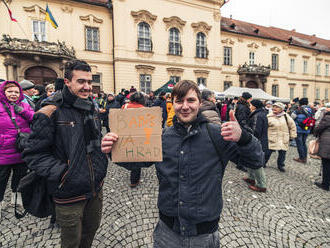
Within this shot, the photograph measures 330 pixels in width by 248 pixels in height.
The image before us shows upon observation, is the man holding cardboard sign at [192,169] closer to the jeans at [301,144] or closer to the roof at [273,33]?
the jeans at [301,144]

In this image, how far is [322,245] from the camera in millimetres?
2326

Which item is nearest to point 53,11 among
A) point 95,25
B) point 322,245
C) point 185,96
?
point 95,25

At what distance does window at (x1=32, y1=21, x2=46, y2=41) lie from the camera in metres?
12.9

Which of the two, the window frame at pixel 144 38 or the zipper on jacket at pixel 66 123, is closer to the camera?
the zipper on jacket at pixel 66 123

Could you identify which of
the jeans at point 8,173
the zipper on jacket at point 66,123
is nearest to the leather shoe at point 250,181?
the zipper on jacket at point 66,123

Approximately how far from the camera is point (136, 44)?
14.9 metres

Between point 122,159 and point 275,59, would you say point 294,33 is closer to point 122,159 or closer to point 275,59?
point 275,59

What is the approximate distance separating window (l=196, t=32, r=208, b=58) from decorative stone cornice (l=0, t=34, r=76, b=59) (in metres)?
11.8

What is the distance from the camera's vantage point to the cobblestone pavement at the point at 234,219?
233 centimetres

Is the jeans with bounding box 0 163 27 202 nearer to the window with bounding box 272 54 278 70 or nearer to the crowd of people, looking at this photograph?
the crowd of people

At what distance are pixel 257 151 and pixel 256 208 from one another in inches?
99.5

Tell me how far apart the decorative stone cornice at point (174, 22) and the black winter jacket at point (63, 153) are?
1678 cm

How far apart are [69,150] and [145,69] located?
14.9 metres

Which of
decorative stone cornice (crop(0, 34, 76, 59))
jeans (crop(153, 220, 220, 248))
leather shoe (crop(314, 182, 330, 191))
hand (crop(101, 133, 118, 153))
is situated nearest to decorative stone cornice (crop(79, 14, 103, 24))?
decorative stone cornice (crop(0, 34, 76, 59))
